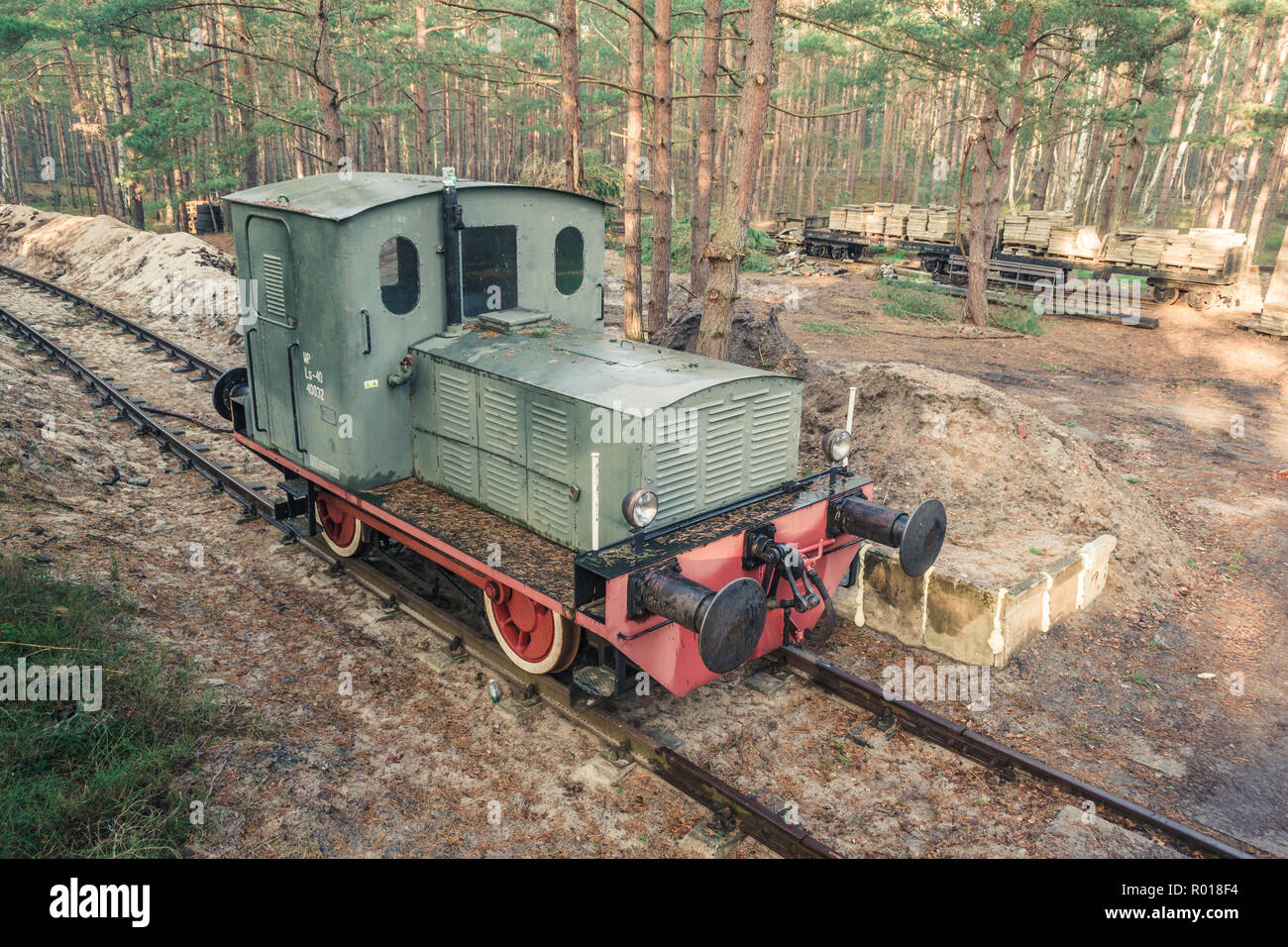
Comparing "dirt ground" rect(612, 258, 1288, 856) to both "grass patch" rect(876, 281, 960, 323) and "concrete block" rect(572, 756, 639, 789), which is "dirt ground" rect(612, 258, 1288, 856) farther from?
"grass patch" rect(876, 281, 960, 323)

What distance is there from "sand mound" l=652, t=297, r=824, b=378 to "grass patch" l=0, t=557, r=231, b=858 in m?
8.67

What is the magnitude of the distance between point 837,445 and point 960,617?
196 centimetres

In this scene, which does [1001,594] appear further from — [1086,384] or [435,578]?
[1086,384]

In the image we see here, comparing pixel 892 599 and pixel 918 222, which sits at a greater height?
pixel 918 222

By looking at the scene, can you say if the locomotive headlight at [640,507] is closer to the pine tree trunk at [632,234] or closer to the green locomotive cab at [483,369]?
the green locomotive cab at [483,369]

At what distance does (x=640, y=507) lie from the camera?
5.26 m

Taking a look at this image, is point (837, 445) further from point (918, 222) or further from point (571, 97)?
point (918, 222)

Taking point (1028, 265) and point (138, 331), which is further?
point (1028, 265)

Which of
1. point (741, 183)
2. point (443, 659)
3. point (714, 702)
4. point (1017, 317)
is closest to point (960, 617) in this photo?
point (714, 702)

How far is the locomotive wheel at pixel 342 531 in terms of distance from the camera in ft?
26.5

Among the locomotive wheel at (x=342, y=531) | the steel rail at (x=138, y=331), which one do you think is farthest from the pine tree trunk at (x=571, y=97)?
the steel rail at (x=138, y=331)

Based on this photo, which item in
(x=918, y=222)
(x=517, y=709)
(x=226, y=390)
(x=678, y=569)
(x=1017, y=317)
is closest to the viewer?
(x=678, y=569)

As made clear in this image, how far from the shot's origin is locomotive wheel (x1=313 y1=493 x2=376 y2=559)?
26.5ft

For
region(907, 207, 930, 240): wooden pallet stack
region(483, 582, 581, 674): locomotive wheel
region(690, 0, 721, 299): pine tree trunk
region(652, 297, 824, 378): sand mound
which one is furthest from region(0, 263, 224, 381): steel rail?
region(907, 207, 930, 240): wooden pallet stack
